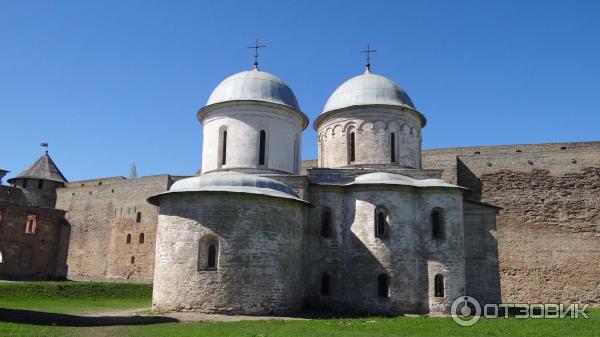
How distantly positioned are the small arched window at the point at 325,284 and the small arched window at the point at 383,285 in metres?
1.42

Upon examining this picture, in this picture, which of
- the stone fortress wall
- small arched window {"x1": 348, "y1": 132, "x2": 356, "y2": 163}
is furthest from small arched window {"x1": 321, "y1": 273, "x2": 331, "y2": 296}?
the stone fortress wall

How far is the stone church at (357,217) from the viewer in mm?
13312

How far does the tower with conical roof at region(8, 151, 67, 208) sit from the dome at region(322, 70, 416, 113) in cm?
2115

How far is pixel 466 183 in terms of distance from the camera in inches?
934

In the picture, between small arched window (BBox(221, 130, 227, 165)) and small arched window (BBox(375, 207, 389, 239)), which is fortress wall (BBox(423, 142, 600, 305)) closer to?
small arched window (BBox(375, 207, 389, 239))

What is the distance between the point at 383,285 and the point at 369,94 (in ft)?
21.1

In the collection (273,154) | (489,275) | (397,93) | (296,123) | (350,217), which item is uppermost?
(397,93)

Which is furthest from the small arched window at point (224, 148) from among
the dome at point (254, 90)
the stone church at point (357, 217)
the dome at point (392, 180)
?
the dome at point (392, 180)

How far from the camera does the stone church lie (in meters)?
13.3

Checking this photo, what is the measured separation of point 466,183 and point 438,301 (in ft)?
33.3

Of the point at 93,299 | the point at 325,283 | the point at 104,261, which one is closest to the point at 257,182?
the point at 325,283

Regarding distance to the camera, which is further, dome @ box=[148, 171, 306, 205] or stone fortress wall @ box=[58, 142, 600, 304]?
stone fortress wall @ box=[58, 142, 600, 304]

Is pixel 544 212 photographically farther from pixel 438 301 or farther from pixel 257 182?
pixel 257 182

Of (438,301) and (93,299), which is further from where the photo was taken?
(93,299)
